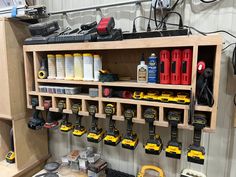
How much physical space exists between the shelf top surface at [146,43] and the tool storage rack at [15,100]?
190 mm

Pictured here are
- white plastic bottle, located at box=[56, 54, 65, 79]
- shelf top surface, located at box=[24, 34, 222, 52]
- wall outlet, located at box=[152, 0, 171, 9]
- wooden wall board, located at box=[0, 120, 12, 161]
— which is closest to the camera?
shelf top surface, located at box=[24, 34, 222, 52]

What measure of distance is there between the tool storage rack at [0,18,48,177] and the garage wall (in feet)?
1.23

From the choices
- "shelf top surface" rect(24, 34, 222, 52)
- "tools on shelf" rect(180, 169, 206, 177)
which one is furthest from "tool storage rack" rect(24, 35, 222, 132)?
"tools on shelf" rect(180, 169, 206, 177)

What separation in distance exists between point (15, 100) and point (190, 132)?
3.52 feet

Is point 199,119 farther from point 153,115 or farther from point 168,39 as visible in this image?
point 168,39

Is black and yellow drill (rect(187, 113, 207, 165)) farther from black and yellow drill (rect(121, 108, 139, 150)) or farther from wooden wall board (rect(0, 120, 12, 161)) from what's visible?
wooden wall board (rect(0, 120, 12, 161))

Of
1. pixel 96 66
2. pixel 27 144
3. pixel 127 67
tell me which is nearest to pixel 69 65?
pixel 96 66

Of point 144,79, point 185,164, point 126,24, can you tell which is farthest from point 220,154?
point 126,24

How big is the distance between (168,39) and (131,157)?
78 centimetres

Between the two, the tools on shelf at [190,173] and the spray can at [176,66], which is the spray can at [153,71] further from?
the tools on shelf at [190,173]

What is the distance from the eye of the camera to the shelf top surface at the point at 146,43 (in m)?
0.72

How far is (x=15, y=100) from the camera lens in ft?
3.85

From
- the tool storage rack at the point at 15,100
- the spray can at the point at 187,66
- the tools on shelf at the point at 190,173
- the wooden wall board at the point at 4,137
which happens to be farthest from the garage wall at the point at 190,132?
the wooden wall board at the point at 4,137

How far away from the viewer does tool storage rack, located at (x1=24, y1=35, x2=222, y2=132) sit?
0.75 m
